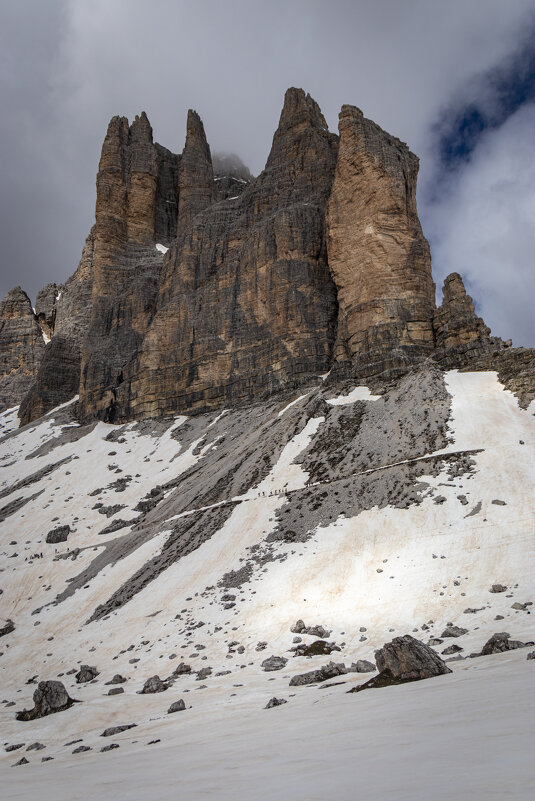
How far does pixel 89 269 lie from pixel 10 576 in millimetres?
77556

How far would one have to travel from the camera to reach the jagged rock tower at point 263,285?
50562 millimetres

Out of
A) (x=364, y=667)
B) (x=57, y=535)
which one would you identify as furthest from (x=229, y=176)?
(x=364, y=667)

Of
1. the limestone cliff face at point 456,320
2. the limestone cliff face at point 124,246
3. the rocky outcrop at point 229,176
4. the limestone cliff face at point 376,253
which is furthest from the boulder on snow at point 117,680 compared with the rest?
the rocky outcrop at point 229,176

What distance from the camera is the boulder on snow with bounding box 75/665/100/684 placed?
20337mm

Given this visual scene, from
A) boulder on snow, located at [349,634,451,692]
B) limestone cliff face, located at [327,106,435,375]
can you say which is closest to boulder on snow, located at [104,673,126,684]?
boulder on snow, located at [349,634,451,692]

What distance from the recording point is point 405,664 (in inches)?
402

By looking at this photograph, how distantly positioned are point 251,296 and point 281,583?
44.1 meters

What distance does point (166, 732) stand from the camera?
1010 centimetres

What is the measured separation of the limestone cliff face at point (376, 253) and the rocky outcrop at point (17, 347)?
72.6 metres

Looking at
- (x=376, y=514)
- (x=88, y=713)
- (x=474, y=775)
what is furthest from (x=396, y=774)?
(x=376, y=514)

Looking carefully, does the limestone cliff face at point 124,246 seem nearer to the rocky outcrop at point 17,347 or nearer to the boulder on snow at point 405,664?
the rocky outcrop at point 17,347

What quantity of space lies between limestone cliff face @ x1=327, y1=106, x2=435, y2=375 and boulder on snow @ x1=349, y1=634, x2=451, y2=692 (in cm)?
3772

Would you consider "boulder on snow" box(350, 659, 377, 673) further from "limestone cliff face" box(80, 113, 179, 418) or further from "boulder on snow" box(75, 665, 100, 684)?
"limestone cliff face" box(80, 113, 179, 418)

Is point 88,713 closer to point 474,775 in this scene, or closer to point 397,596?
point 397,596
